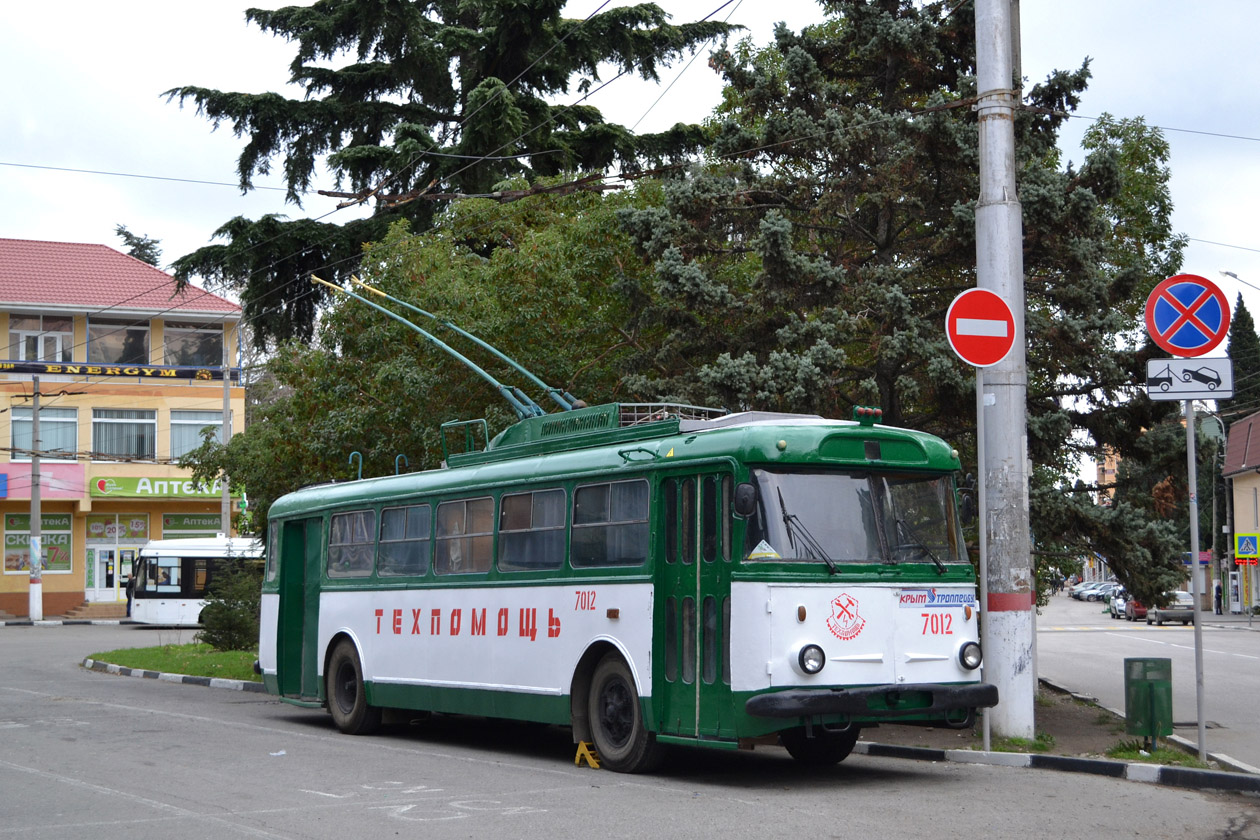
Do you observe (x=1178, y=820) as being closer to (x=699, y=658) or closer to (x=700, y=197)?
(x=699, y=658)

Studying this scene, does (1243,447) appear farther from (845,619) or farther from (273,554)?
(845,619)

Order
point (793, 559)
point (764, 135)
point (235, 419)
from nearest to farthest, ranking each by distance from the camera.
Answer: point (793, 559) → point (764, 135) → point (235, 419)

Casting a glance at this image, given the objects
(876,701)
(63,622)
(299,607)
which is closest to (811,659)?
(876,701)

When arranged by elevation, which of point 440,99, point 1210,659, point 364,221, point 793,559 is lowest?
point 1210,659

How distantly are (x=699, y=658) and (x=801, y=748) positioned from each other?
198 centimetres

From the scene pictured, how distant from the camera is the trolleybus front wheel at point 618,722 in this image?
1115cm

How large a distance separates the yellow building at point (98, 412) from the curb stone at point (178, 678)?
26.8 m

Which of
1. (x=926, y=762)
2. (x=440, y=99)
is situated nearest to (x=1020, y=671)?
(x=926, y=762)

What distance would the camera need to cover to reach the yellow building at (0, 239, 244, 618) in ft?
177

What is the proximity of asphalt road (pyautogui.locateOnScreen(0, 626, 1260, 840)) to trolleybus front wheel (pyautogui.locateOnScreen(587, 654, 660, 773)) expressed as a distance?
213 millimetres

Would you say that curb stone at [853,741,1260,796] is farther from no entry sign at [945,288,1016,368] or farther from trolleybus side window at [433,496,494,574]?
trolleybus side window at [433,496,494,574]

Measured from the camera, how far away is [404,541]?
15.2 meters

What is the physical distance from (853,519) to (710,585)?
1.23m

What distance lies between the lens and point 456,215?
2503cm
